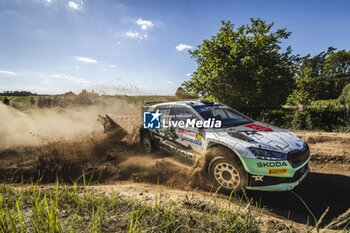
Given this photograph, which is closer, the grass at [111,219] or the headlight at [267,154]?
the grass at [111,219]

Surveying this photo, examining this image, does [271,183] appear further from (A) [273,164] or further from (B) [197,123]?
(B) [197,123]

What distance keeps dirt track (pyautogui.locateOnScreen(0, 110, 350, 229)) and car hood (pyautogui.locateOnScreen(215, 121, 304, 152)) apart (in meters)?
0.95

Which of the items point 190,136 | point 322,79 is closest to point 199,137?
point 190,136

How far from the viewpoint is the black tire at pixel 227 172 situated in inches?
104

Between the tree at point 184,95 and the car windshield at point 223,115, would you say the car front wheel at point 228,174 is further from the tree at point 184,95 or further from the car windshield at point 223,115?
the tree at point 184,95

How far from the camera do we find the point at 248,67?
9.36 m

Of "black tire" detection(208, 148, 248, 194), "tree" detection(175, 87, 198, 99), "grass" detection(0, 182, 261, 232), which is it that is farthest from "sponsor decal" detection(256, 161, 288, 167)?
"tree" detection(175, 87, 198, 99)

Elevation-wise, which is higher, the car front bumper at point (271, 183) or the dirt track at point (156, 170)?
the car front bumper at point (271, 183)

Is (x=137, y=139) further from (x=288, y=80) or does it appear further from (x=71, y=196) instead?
(x=288, y=80)

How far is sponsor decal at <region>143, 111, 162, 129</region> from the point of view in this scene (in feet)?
15.0

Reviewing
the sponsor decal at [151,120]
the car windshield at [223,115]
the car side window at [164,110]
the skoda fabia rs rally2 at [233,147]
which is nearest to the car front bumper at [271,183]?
the skoda fabia rs rally2 at [233,147]

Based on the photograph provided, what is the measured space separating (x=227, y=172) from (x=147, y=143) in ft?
9.63

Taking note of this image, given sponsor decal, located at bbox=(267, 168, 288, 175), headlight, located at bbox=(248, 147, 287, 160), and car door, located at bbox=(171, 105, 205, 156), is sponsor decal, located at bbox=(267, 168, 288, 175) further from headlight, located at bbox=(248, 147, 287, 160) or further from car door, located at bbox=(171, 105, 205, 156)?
car door, located at bbox=(171, 105, 205, 156)

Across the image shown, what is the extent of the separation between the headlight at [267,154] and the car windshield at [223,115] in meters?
0.92
